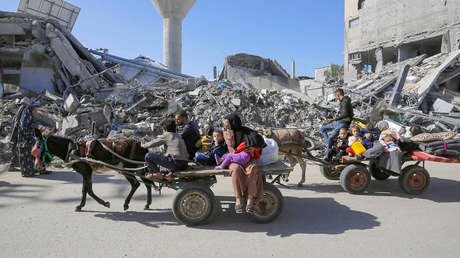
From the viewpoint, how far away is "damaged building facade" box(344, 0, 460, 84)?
25562mm

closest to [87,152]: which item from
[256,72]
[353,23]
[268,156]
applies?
[268,156]

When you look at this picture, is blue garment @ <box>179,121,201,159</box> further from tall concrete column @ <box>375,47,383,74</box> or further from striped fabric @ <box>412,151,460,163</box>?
tall concrete column @ <box>375,47,383,74</box>

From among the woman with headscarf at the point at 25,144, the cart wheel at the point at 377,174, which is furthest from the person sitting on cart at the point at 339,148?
the woman with headscarf at the point at 25,144

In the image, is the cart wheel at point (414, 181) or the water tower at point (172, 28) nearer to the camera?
the cart wheel at point (414, 181)

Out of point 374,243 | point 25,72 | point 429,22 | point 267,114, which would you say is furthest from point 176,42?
point 374,243

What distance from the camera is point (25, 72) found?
15.3 metres

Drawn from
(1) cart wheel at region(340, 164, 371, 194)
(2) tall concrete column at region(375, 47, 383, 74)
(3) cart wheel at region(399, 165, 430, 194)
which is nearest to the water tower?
(2) tall concrete column at region(375, 47, 383, 74)

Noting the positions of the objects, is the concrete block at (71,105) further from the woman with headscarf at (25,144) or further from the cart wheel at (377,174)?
the cart wheel at (377,174)

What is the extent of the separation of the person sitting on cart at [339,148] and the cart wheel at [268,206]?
2.38m

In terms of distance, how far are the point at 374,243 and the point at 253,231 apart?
1.48 meters

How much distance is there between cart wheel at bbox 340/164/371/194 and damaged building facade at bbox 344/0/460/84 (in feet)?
90.2

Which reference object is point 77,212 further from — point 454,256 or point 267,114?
point 267,114

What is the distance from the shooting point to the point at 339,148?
19.2ft

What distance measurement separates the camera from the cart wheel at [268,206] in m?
3.90
